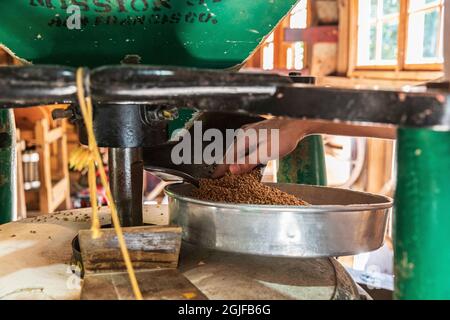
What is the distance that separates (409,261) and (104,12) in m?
0.56

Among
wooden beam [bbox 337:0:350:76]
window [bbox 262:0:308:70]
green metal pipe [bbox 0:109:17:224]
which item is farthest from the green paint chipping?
window [bbox 262:0:308:70]

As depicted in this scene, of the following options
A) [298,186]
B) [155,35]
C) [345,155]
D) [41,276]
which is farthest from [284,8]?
[345,155]

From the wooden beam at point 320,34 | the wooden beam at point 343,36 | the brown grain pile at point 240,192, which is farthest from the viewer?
the wooden beam at point 320,34

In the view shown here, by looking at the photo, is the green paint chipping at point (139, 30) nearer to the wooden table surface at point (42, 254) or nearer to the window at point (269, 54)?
the wooden table surface at point (42, 254)

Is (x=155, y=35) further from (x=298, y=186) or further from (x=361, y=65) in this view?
(x=361, y=65)

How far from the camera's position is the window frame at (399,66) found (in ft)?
9.50

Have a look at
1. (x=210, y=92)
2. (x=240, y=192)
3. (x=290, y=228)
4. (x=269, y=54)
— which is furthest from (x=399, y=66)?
(x=269, y=54)

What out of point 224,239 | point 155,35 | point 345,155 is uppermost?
point 155,35

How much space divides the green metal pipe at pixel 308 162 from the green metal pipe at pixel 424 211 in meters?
0.76

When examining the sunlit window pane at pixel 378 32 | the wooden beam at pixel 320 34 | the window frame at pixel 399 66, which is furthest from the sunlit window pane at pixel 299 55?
the sunlit window pane at pixel 378 32

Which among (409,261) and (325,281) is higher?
(409,261)

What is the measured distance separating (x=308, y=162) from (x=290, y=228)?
60 cm

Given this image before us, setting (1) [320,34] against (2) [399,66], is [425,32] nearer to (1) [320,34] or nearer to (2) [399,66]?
(2) [399,66]
